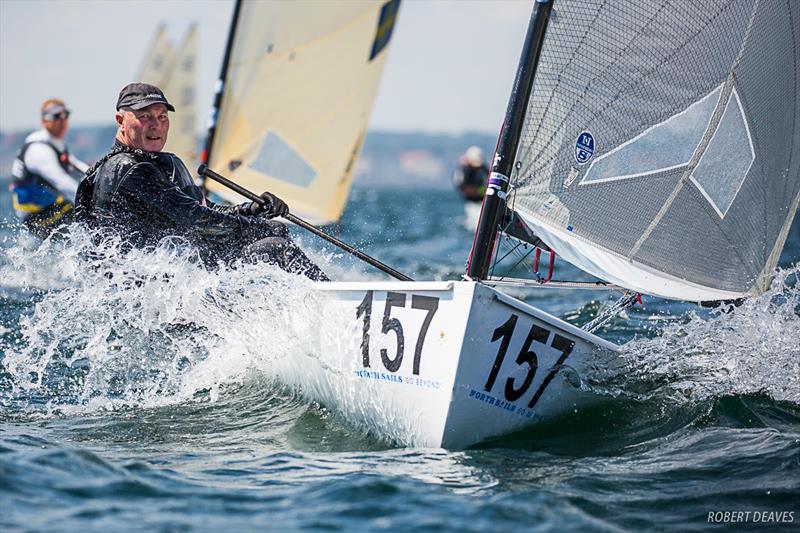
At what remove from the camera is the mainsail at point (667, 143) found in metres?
3.94

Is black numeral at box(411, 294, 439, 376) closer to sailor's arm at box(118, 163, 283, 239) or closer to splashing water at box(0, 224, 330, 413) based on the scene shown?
splashing water at box(0, 224, 330, 413)

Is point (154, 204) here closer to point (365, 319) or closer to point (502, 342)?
point (365, 319)

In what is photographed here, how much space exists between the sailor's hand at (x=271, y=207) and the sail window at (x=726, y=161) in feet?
6.05

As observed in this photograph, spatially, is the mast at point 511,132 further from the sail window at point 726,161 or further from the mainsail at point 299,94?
the mainsail at point 299,94

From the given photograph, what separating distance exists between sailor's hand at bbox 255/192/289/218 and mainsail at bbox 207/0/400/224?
12.6ft

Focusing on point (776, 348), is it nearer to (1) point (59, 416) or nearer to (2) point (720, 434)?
(2) point (720, 434)

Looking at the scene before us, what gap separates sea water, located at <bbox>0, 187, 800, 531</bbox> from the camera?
3008 millimetres

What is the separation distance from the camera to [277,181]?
8508 mm

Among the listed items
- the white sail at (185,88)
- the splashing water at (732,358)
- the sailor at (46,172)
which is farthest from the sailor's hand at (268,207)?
the white sail at (185,88)

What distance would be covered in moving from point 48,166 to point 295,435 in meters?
5.16

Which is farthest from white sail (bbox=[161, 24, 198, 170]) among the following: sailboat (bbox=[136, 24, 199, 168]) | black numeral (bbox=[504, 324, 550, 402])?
black numeral (bbox=[504, 324, 550, 402])

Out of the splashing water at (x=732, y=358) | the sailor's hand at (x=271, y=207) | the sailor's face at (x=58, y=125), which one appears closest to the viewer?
the splashing water at (x=732, y=358)

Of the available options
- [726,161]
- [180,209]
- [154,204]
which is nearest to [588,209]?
[726,161]

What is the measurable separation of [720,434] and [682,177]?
1.09m
